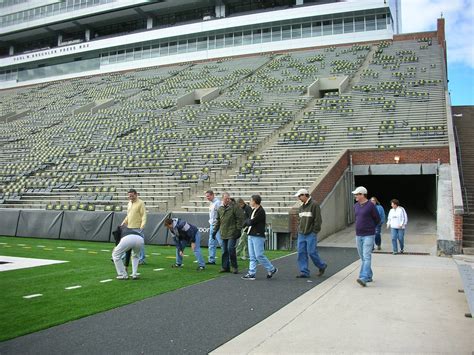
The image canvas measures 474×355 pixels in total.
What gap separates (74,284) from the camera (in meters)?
7.82

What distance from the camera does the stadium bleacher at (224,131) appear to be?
62.1ft

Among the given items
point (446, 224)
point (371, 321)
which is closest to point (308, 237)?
point (371, 321)

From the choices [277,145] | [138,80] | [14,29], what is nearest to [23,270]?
[277,145]

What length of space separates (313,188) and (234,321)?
9.63 metres

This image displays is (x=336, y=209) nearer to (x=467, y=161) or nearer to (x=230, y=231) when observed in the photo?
(x=467, y=161)

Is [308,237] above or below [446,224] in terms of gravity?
below

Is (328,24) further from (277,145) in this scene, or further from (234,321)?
(234,321)

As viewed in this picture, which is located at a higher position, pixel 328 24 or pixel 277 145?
pixel 328 24

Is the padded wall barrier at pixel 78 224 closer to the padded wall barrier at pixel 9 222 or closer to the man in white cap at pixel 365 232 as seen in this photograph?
the padded wall barrier at pixel 9 222

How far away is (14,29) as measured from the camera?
211 feet

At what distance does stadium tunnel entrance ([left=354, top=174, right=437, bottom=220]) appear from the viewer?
2403 cm

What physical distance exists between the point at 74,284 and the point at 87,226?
8690mm

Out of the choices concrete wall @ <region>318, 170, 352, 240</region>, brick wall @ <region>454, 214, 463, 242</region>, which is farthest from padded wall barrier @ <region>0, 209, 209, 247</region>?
brick wall @ <region>454, 214, 463, 242</region>

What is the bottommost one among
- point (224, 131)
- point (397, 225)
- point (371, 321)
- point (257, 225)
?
point (371, 321)
